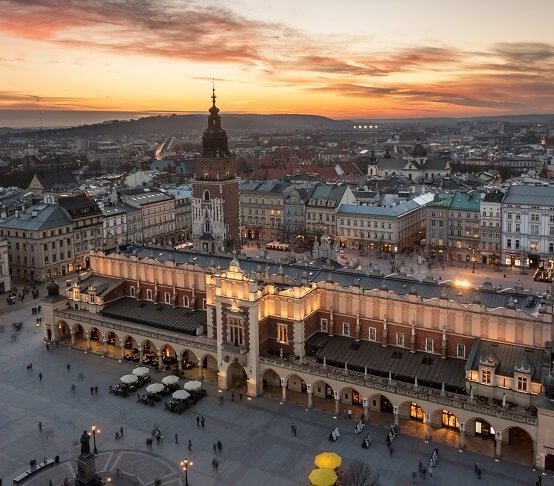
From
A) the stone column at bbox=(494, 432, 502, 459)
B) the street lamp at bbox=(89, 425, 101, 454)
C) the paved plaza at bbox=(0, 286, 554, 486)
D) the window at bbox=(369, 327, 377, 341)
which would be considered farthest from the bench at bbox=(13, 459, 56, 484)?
the stone column at bbox=(494, 432, 502, 459)

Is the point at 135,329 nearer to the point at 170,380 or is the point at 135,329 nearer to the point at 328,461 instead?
the point at 170,380

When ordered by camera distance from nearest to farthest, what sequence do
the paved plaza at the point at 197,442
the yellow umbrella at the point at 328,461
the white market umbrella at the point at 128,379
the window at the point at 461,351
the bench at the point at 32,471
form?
the yellow umbrella at the point at 328,461, the bench at the point at 32,471, the paved plaza at the point at 197,442, the window at the point at 461,351, the white market umbrella at the point at 128,379

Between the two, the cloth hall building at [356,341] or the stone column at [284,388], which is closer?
the cloth hall building at [356,341]

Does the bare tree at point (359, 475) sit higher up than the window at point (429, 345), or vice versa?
the window at point (429, 345)

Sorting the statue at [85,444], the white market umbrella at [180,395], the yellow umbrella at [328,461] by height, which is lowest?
the white market umbrella at [180,395]

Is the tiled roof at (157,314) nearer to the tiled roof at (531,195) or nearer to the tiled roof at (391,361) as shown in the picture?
the tiled roof at (391,361)

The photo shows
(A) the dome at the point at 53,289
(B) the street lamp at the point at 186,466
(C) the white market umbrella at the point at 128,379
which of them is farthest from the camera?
(A) the dome at the point at 53,289

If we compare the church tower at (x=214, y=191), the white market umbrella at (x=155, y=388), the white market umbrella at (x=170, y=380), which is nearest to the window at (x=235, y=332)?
the white market umbrella at (x=170, y=380)
